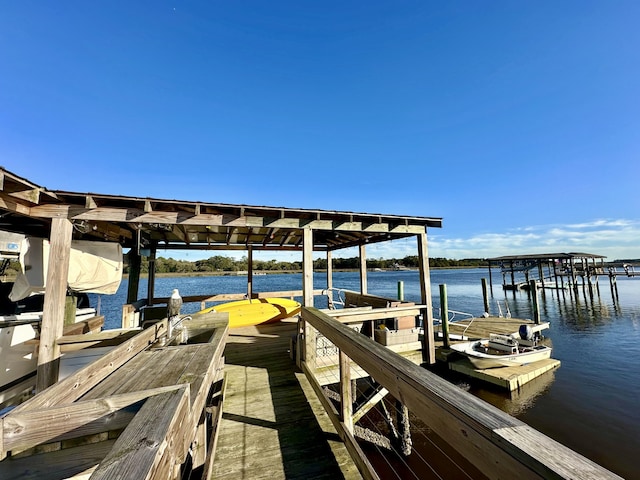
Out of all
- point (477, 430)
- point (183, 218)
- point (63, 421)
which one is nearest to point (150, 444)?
point (63, 421)

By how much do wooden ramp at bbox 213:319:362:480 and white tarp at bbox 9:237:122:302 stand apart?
328cm

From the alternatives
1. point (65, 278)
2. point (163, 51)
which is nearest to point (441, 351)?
point (65, 278)

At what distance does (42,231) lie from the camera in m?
5.18

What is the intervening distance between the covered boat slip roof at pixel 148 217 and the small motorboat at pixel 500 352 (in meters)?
4.53

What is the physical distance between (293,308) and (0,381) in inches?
242

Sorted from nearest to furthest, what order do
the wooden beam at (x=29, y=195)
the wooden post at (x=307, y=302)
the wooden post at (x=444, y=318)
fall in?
the wooden beam at (x=29, y=195) → the wooden post at (x=307, y=302) → the wooden post at (x=444, y=318)

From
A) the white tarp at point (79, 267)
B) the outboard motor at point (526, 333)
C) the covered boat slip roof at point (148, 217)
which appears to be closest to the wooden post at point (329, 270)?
the covered boat slip roof at point (148, 217)

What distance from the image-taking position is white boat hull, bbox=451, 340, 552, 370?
7.66 meters

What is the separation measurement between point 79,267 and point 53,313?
1.72 metres

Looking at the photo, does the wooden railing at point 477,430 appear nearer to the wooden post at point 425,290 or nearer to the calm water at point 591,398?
the wooden post at point 425,290

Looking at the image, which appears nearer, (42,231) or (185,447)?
(185,447)

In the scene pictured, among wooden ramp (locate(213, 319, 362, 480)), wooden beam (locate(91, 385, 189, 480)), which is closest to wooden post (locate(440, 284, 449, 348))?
wooden ramp (locate(213, 319, 362, 480))

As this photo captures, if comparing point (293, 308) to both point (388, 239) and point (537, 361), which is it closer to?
point (388, 239)

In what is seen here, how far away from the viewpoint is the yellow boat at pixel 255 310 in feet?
25.2
